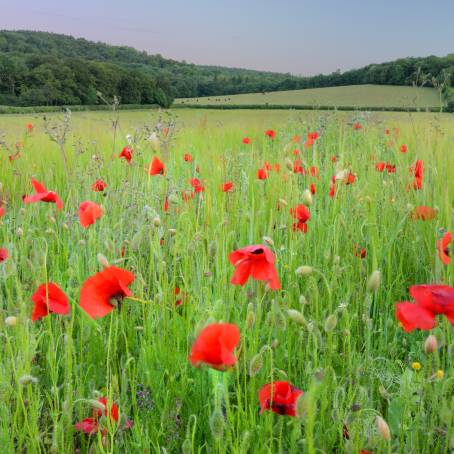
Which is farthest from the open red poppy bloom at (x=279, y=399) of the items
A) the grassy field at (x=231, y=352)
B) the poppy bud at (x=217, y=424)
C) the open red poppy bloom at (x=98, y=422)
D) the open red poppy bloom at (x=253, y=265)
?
the open red poppy bloom at (x=98, y=422)

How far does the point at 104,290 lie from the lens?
124 cm

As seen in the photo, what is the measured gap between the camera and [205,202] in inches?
104

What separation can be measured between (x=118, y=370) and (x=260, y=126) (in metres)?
7.41

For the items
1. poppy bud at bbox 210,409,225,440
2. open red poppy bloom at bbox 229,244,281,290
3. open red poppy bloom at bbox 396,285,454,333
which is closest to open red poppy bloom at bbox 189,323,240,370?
poppy bud at bbox 210,409,225,440

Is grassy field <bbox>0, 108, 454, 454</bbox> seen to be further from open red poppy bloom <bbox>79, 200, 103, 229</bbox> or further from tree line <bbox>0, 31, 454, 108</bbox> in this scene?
tree line <bbox>0, 31, 454, 108</bbox>

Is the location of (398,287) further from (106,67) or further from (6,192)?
(106,67)

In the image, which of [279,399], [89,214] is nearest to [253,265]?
[279,399]

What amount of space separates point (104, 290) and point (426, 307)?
2.37ft

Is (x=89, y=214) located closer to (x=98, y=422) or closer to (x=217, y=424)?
(x=98, y=422)

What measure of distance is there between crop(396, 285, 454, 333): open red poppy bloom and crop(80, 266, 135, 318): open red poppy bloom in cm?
60

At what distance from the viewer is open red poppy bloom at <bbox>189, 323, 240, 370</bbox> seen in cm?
88

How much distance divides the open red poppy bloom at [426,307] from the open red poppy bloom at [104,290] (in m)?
0.60

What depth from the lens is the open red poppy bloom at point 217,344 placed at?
88 centimetres

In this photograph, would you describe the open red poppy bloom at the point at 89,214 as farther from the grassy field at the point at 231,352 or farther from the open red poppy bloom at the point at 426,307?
the open red poppy bloom at the point at 426,307
